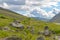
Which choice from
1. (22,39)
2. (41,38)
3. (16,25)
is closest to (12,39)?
(22,39)

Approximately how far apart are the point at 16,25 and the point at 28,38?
63244 mm

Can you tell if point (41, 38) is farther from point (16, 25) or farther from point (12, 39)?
point (16, 25)

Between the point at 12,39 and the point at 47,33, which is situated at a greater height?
the point at 12,39

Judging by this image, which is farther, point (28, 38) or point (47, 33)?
point (47, 33)

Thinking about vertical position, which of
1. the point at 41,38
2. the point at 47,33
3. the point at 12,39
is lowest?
the point at 47,33

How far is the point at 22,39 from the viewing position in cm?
4138

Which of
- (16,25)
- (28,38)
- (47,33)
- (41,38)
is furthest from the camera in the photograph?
(16,25)

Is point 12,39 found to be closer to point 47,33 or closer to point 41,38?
point 41,38

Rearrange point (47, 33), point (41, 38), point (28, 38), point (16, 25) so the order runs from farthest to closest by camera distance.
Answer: point (16, 25)
point (47, 33)
point (41, 38)
point (28, 38)

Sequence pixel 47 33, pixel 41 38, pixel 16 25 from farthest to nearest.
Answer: pixel 16 25
pixel 47 33
pixel 41 38

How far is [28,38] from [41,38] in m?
15.5

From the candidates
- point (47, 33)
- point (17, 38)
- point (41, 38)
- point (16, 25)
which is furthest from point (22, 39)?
point (16, 25)

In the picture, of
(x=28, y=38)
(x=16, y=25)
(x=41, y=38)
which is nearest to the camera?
(x=28, y=38)

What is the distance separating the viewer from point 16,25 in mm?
102500
